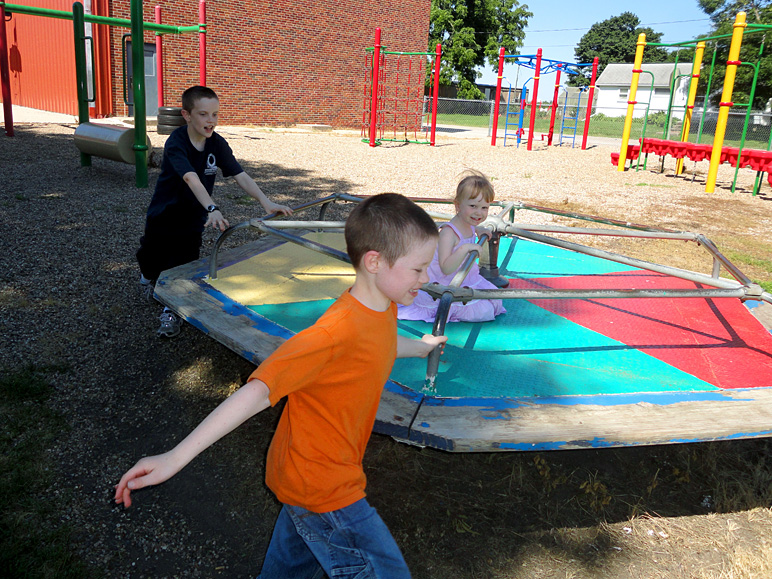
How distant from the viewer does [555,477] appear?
256 cm

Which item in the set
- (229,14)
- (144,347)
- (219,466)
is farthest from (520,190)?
(229,14)

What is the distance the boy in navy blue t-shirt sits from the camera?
3197mm

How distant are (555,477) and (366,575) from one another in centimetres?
133

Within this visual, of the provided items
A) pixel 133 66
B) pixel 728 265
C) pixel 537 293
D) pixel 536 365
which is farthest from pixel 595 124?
pixel 537 293

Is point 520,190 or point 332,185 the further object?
point 520,190

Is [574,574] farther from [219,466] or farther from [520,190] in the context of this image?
[520,190]

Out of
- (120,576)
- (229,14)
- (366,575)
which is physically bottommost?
(120,576)

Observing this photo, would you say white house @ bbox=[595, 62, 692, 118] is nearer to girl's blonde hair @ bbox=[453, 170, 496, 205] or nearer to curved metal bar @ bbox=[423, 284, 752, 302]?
girl's blonde hair @ bbox=[453, 170, 496, 205]

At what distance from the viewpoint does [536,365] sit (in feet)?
8.80

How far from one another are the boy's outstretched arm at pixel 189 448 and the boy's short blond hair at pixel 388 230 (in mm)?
439

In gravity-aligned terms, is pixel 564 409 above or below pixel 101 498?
above

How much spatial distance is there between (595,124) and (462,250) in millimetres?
36832

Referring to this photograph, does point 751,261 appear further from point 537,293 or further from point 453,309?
point 537,293

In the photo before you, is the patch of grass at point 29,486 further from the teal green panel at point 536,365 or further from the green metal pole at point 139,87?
the green metal pole at point 139,87
